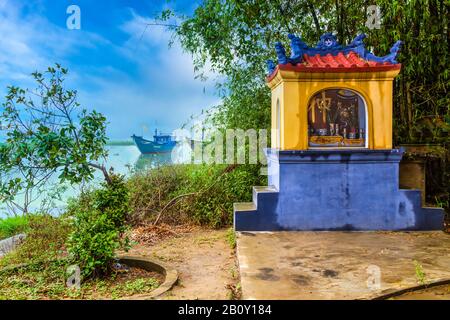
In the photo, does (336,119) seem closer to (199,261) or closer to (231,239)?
(231,239)

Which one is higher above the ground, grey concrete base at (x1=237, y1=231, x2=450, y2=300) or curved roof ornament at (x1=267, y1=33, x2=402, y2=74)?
curved roof ornament at (x1=267, y1=33, x2=402, y2=74)

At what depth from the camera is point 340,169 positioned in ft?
19.0

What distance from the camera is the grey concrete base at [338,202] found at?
581 centimetres

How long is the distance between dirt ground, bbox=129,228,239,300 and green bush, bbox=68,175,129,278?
78cm

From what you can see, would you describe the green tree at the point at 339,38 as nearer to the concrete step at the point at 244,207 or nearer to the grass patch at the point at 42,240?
the concrete step at the point at 244,207

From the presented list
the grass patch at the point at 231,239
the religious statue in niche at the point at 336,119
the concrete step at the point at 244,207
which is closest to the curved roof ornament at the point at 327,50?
the religious statue in niche at the point at 336,119

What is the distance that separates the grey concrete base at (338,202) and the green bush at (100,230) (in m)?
1.75

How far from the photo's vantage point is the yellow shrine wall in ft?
18.9

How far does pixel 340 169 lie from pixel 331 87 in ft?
3.71

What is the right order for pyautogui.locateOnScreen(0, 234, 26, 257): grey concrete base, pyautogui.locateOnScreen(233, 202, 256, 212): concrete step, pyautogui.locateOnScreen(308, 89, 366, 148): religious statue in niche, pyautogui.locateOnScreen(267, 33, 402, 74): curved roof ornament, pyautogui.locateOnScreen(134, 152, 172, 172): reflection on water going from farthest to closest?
pyautogui.locateOnScreen(134, 152, 172, 172): reflection on water
pyautogui.locateOnScreen(0, 234, 26, 257): grey concrete base
pyautogui.locateOnScreen(233, 202, 256, 212): concrete step
pyautogui.locateOnScreen(308, 89, 366, 148): religious statue in niche
pyautogui.locateOnScreen(267, 33, 402, 74): curved roof ornament

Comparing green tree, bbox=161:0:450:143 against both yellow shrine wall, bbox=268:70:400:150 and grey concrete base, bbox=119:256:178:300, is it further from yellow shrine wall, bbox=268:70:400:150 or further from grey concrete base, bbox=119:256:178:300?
grey concrete base, bbox=119:256:178:300

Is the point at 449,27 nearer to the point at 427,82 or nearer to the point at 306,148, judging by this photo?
the point at 427,82

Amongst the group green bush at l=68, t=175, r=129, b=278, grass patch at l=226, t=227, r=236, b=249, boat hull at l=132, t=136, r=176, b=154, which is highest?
boat hull at l=132, t=136, r=176, b=154

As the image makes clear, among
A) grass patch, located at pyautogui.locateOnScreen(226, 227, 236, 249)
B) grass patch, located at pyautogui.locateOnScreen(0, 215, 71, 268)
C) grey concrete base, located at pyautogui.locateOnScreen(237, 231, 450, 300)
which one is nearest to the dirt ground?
grass patch, located at pyautogui.locateOnScreen(226, 227, 236, 249)
